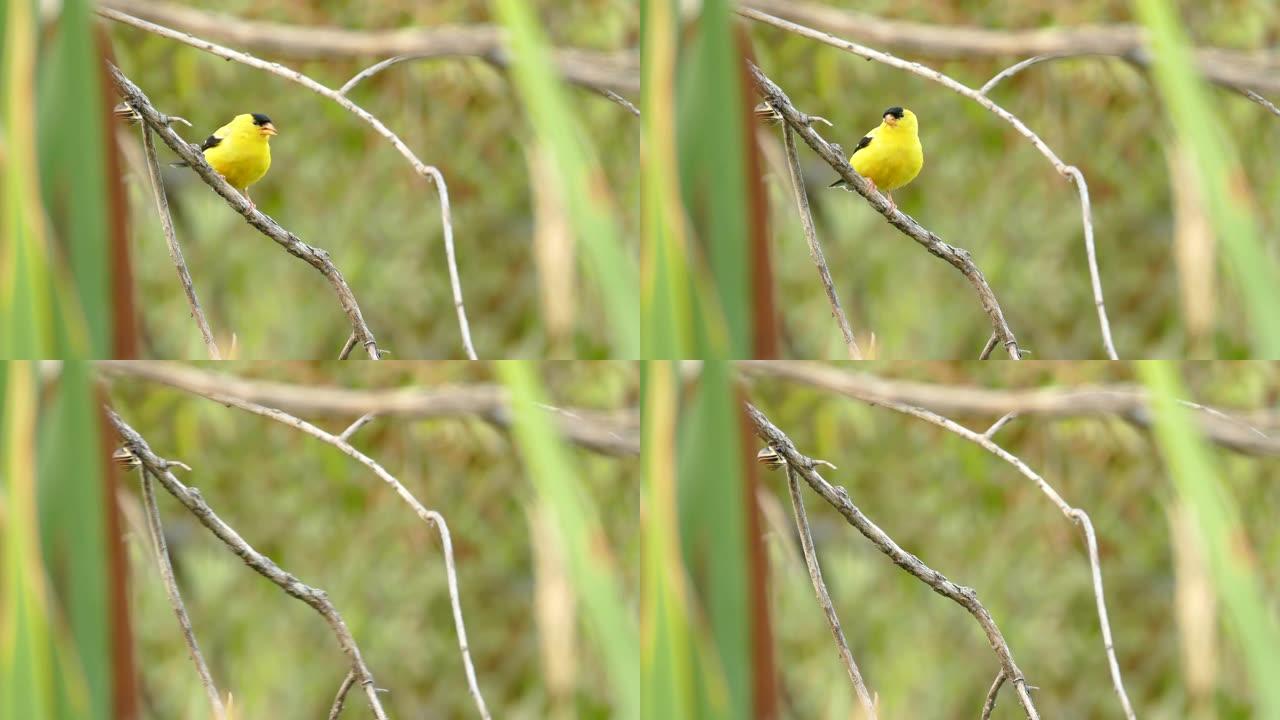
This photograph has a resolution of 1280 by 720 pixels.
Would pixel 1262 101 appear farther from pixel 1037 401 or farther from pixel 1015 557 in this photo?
pixel 1015 557

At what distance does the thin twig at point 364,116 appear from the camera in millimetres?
1028

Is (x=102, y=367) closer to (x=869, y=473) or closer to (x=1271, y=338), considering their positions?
(x=869, y=473)

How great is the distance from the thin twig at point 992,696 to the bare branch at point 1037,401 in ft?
0.77

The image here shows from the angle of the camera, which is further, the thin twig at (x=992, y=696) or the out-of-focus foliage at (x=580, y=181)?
the thin twig at (x=992, y=696)

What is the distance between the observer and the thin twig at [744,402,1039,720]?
1.04 meters

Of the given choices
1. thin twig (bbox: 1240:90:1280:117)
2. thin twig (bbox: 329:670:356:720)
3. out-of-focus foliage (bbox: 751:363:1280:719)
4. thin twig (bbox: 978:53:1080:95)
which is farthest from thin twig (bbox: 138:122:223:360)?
thin twig (bbox: 1240:90:1280:117)

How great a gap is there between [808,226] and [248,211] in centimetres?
48

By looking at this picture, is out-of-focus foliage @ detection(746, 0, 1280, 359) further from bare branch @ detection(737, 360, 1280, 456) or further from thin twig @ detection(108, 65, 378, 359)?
thin twig @ detection(108, 65, 378, 359)

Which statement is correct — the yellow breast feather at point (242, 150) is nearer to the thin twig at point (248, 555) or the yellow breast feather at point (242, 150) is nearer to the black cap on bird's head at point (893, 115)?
the thin twig at point (248, 555)

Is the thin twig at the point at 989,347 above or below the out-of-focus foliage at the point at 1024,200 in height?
below

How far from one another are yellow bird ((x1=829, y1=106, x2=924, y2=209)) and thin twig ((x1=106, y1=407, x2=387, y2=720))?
580 millimetres

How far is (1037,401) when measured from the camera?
1088 millimetres

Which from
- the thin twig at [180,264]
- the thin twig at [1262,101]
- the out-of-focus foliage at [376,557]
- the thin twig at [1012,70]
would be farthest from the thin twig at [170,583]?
the thin twig at [1262,101]

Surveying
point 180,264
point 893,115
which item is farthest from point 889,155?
point 180,264
